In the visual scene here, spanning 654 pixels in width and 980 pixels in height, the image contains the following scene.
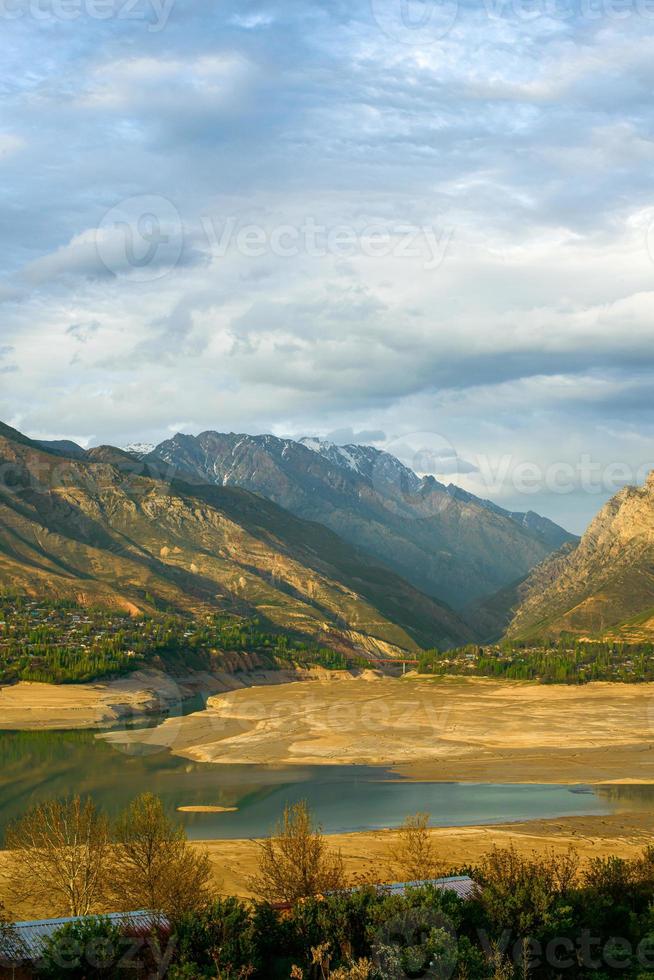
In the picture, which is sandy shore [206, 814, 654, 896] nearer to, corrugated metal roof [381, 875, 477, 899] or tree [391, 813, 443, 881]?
tree [391, 813, 443, 881]

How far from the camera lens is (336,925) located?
34750mm

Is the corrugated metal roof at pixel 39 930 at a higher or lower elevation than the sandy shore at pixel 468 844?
higher

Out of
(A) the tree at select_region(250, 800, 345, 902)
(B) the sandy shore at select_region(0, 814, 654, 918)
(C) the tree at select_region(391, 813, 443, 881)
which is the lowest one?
(B) the sandy shore at select_region(0, 814, 654, 918)

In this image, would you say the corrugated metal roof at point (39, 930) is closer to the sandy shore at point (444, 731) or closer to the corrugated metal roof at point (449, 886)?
the corrugated metal roof at point (449, 886)

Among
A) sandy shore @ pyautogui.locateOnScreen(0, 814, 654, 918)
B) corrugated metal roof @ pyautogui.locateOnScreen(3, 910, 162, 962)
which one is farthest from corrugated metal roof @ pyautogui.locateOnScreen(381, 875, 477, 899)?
corrugated metal roof @ pyautogui.locateOnScreen(3, 910, 162, 962)

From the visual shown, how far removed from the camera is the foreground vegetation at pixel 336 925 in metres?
31.8

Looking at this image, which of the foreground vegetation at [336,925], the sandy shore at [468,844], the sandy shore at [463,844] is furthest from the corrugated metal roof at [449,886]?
the sandy shore at [463,844]

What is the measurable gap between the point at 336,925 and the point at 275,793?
54.9 metres

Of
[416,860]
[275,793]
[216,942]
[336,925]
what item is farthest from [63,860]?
[275,793]

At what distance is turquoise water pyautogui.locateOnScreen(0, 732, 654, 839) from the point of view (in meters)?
74.8

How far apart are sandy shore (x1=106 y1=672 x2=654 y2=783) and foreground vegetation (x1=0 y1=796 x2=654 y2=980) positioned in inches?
2179

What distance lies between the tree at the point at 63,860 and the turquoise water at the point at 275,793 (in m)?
22.3

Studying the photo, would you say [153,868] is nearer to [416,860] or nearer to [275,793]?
[416,860]

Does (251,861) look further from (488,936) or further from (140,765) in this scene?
(140,765)
